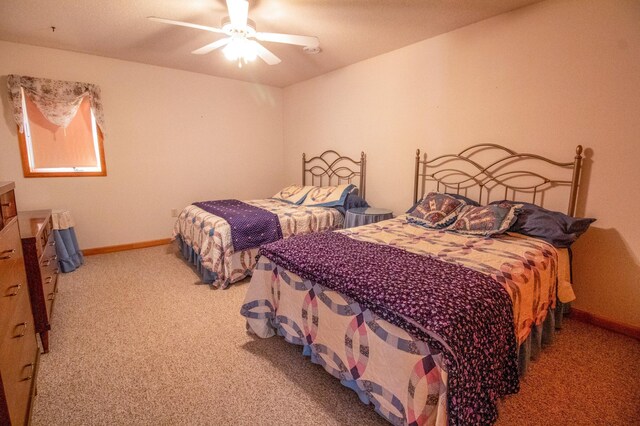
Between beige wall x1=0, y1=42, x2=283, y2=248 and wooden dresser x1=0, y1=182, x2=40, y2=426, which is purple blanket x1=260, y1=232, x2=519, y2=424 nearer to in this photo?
wooden dresser x1=0, y1=182, x2=40, y2=426

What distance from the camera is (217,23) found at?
9.16ft

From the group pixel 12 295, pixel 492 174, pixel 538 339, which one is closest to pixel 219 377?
pixel 12 295

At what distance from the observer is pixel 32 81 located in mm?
3369

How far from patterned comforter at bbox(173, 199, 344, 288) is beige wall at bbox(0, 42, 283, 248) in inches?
35.4

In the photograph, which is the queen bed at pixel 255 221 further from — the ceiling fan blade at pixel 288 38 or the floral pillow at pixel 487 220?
the ceiling fan blade at pixel 288 38

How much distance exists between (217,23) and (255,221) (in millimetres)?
1855

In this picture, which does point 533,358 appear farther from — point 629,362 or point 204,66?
point 204,66

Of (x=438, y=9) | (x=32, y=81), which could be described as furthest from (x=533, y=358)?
(x=32, y=81)

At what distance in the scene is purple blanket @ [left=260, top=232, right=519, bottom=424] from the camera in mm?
1167

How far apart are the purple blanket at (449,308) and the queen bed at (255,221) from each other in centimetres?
129

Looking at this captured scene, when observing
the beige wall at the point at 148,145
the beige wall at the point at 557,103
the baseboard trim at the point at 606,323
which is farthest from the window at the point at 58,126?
the baseboard trim at the point at 606,323

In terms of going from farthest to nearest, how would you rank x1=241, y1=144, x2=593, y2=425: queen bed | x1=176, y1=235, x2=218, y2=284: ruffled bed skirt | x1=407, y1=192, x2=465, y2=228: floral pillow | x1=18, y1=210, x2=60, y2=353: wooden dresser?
1. x1=176, y1=235, x2=218, y2=284: ruffled bed skirt
2. x1=407, y1=192, x2=465, y2=228: floral pillow
3. x1=18, y1=210, x2=60, y2=353: wooden dresser
4. x1=241, y1=144, x2=593, y2=425: queen bed

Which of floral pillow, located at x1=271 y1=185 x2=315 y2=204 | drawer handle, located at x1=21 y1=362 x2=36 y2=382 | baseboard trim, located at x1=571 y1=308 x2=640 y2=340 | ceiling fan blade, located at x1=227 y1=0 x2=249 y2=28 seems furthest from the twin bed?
ceiling fan blade, located at x1=227 y1=0 x2=249 y2=28

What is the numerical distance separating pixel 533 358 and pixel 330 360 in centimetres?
135
